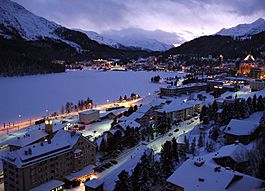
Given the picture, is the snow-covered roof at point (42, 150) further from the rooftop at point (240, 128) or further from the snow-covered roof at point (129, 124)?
the rooftop at point (240, 128)

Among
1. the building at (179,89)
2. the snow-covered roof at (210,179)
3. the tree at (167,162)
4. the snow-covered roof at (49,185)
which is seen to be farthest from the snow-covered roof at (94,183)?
the building at (179,89)

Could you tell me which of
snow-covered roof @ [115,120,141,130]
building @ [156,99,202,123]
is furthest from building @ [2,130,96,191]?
building @ [156,99,202,123]

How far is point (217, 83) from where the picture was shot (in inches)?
2146

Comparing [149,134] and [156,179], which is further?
→ [149,134]

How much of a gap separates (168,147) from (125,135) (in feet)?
21.9

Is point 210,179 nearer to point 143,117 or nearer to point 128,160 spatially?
point 128,160

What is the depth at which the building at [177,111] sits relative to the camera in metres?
32.3

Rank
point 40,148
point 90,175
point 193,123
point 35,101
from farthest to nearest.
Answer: point 35,101 < point 193,123 < point 90,175 < point 40,148

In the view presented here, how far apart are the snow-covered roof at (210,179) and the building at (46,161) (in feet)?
24.5

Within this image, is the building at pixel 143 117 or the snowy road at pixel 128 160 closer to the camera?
the snowy road at pixel 128 160

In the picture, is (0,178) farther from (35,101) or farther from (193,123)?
(35,101)

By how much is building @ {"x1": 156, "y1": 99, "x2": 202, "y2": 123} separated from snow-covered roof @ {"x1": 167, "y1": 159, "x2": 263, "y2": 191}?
16.0 m

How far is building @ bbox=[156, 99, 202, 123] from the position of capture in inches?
1273

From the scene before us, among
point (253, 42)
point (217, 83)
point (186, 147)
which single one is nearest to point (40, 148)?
point (186, 147)
